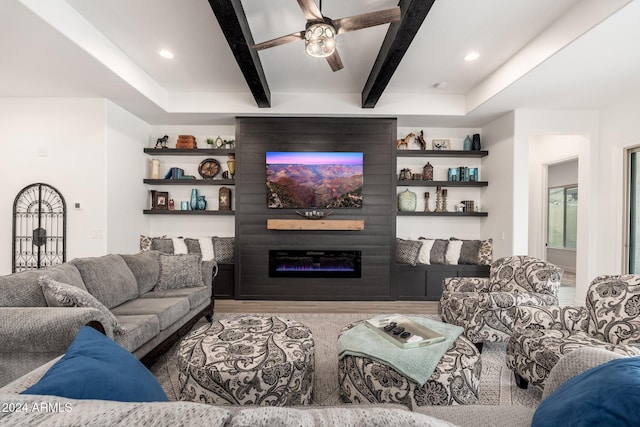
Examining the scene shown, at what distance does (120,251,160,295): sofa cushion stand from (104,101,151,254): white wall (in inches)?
44.8

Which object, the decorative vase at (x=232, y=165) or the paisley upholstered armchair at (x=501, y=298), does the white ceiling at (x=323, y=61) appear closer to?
the decorative vase at (x=232, y=165)

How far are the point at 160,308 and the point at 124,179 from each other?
2.60 m

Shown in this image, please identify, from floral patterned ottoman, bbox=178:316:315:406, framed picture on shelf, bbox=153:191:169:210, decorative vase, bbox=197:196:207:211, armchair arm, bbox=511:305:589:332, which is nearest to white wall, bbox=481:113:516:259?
armchair arm, bbox=511:305:589:332

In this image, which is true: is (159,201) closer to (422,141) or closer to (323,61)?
(323,61)

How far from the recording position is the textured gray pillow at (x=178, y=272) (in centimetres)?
337

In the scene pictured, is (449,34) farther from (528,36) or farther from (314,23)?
(314,23)

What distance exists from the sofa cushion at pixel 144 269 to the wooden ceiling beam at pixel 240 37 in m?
2.30

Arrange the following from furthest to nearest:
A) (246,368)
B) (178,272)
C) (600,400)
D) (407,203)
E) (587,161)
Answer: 1. (407,203)
2. (587,161)
3. (178,272)
4. (246,368)
5. (600,400)

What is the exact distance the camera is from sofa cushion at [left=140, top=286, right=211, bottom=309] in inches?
122

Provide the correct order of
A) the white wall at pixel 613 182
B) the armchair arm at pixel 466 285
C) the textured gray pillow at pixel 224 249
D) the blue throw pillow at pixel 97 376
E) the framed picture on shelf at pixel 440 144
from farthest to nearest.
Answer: the framed picture on shelf at pixel 440 144
the textured gray pillow at pixel 224 249
the white wall at pixel 613 182
the armchair arm at pixel 466 285
the blue throw pillow at pixel 97 376

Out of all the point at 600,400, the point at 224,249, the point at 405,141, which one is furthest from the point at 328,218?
the point at 600,400

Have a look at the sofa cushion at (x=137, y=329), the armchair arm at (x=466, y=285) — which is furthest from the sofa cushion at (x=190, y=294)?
the armchair arm at (x=466, y=285)

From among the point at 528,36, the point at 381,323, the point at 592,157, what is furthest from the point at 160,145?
the point at 592,157

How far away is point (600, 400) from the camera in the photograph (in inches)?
27.5
